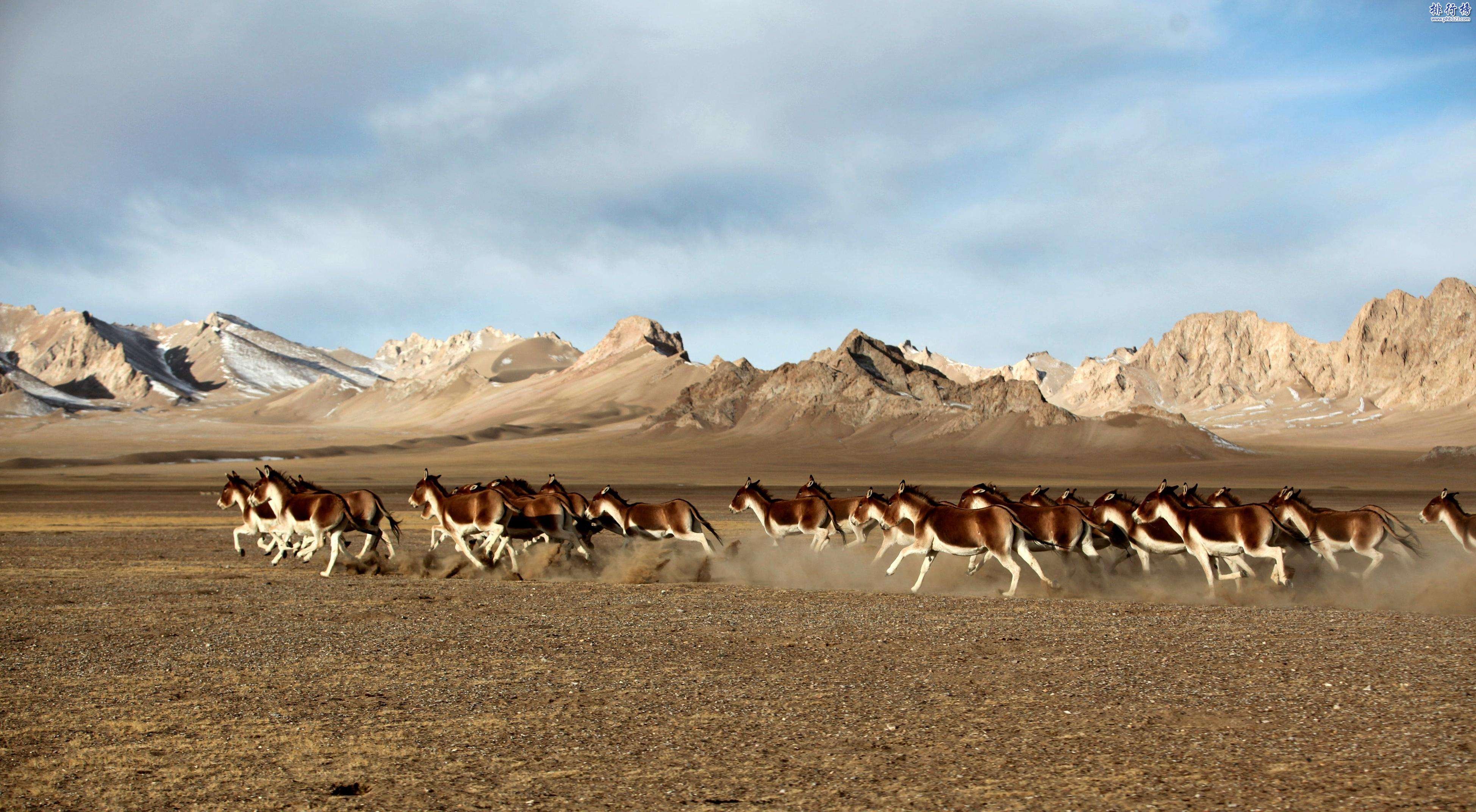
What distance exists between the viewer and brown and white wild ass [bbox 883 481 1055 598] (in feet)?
52.4

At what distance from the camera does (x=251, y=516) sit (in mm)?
22953

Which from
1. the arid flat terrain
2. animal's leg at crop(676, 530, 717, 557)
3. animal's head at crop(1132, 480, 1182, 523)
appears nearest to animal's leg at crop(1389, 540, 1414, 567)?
the arid flat terrain

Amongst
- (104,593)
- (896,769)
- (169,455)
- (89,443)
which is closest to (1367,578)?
(896,769)

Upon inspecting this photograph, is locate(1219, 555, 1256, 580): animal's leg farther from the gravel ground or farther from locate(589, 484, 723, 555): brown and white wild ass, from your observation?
locate(589, 484, 723, 555): brown and white wild ass

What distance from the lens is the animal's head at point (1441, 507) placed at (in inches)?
799

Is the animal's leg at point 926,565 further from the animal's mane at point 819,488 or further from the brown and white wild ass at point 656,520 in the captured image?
the animal's mane at point 819,488

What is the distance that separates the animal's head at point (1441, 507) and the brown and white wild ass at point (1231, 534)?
502 cm

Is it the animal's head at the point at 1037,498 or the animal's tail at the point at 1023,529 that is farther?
the animal's head at the point at 1037,498

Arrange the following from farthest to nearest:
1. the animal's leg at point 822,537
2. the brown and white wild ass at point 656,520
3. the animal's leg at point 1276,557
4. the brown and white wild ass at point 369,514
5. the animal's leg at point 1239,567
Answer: the animal's leg at point 822,537, the brown and white wild ass at point 656,520, the brown and white wild ass at point 369,514, the animal's leg at point 1239,567, the animal's leg at point 1276,557

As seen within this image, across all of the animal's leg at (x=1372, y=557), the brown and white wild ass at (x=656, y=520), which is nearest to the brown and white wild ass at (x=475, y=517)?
the brown and white wild ass at (x=656, y=520)

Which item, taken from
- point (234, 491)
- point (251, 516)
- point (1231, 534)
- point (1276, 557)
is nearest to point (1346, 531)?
point (1276, 557)

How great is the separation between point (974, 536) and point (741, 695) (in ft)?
25.5

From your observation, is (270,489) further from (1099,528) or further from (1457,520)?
(1457,520)

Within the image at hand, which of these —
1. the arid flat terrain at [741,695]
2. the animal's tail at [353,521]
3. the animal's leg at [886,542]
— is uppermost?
the animal's tail at [353,521]
